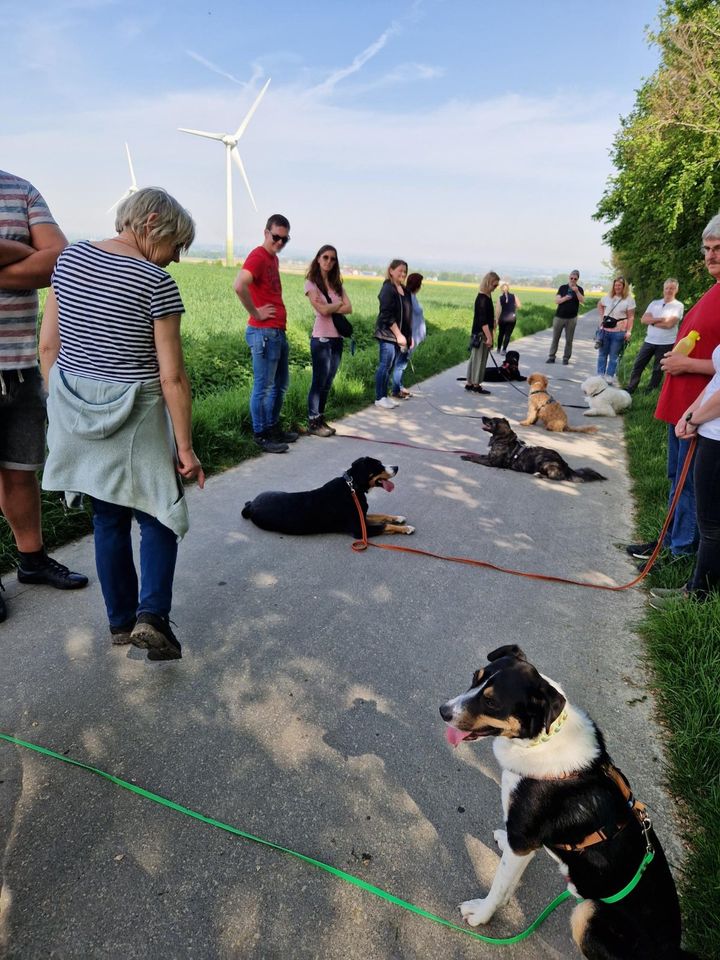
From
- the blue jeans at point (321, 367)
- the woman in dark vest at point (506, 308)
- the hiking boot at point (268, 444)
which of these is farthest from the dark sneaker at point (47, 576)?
the woman in dark vest at point (506, 308)

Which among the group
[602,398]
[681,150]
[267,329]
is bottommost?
[602,398]

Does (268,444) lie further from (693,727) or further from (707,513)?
(693,727)

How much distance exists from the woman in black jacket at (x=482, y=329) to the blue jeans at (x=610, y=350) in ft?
10.1

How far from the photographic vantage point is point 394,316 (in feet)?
26.7

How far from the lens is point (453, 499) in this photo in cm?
527

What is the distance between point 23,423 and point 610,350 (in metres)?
11.5

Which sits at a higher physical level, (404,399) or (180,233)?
(180,233)

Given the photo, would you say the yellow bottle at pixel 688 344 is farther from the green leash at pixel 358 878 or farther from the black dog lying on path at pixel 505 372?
the black dog lying on path at pixel 505 372

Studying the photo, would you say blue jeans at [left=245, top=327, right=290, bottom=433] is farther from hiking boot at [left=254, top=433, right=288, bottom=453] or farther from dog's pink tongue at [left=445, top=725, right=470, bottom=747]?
dog's pink tongue at [left=445, top=725, right=470, bottom=747]

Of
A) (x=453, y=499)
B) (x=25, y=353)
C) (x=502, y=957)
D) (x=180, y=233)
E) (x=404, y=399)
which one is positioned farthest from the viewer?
(x=404, y=399)

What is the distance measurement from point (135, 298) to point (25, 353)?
1.14 metres

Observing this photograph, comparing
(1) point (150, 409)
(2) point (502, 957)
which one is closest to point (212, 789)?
(2) point (502, 957)

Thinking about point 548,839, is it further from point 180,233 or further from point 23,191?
point 23,191

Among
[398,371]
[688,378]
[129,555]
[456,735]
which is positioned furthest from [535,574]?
[398,371]
